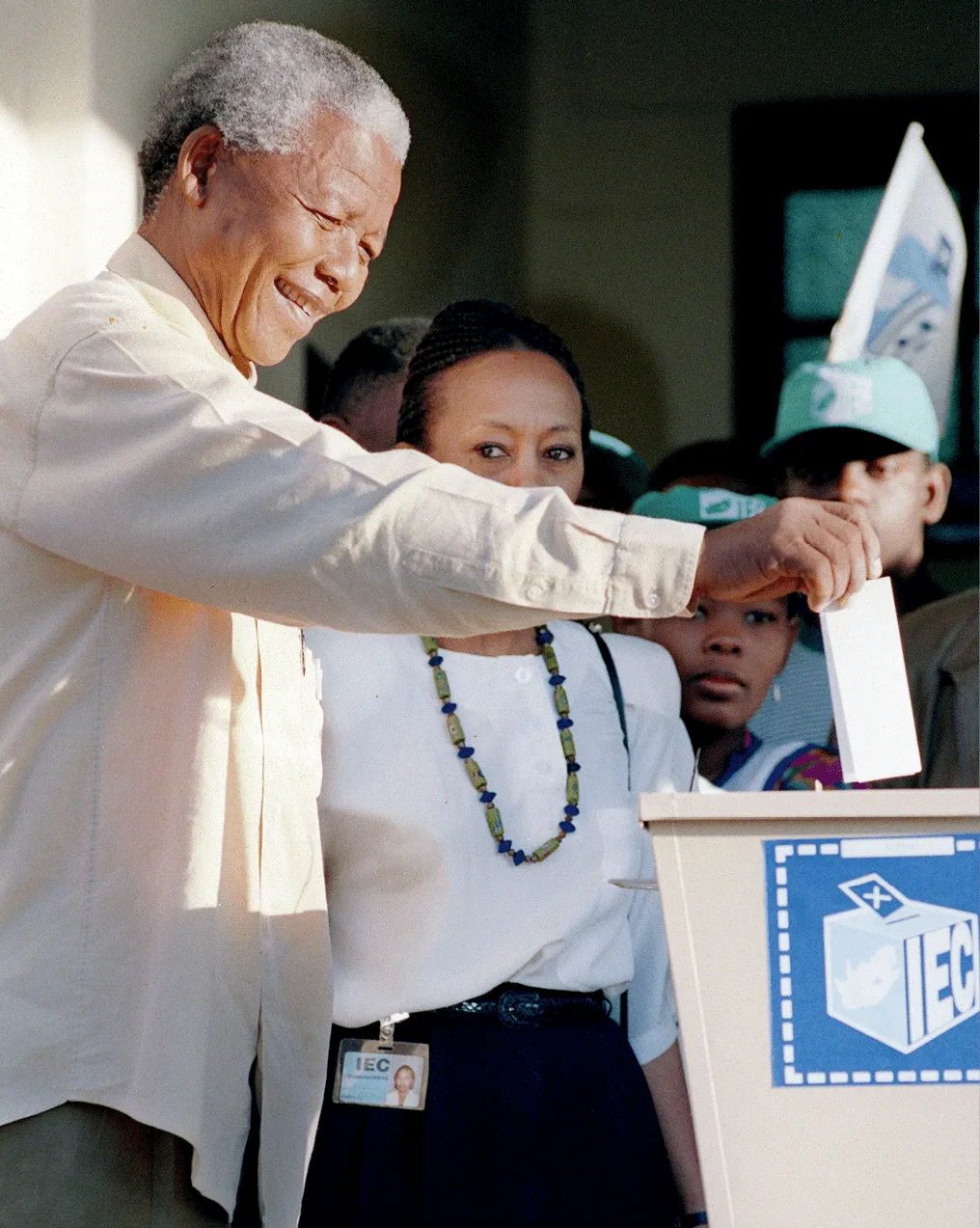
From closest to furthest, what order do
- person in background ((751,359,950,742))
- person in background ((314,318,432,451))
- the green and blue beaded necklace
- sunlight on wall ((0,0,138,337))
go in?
the green and blue beaded necklace < sunlight on wall ((0,0,138,337)) < person in background ((314,318,432,451)) < person in background ((751,359,950,742))

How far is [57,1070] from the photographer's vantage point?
1.51 metres

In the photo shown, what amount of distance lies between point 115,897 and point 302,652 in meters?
0.39

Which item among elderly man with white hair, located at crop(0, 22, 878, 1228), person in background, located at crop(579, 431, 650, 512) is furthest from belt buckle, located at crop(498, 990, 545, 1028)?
person in background, located at crop(579, 431, 650, 512)

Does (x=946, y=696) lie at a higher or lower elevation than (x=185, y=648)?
lower

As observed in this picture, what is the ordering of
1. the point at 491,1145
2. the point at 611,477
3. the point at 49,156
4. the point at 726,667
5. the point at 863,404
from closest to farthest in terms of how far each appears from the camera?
the point at 491,1145, the point at 726,667, the point at 49,156, the point at 863,404, the point at 611,477

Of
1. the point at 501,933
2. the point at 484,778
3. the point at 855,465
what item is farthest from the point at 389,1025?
the point at 855,465

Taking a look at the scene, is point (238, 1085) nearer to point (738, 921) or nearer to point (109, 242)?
point (738, 921)

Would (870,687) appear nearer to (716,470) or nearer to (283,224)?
(283,224)

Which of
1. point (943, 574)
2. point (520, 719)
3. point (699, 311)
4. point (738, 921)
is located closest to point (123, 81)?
point (520, 719)

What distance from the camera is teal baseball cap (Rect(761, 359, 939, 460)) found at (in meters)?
3.17

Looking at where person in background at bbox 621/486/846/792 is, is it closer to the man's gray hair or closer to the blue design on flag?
the blue design on flag

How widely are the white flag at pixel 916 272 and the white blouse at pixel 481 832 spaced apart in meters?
1.08

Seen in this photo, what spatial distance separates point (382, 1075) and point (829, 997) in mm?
Result: 709

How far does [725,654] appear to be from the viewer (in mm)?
2797
